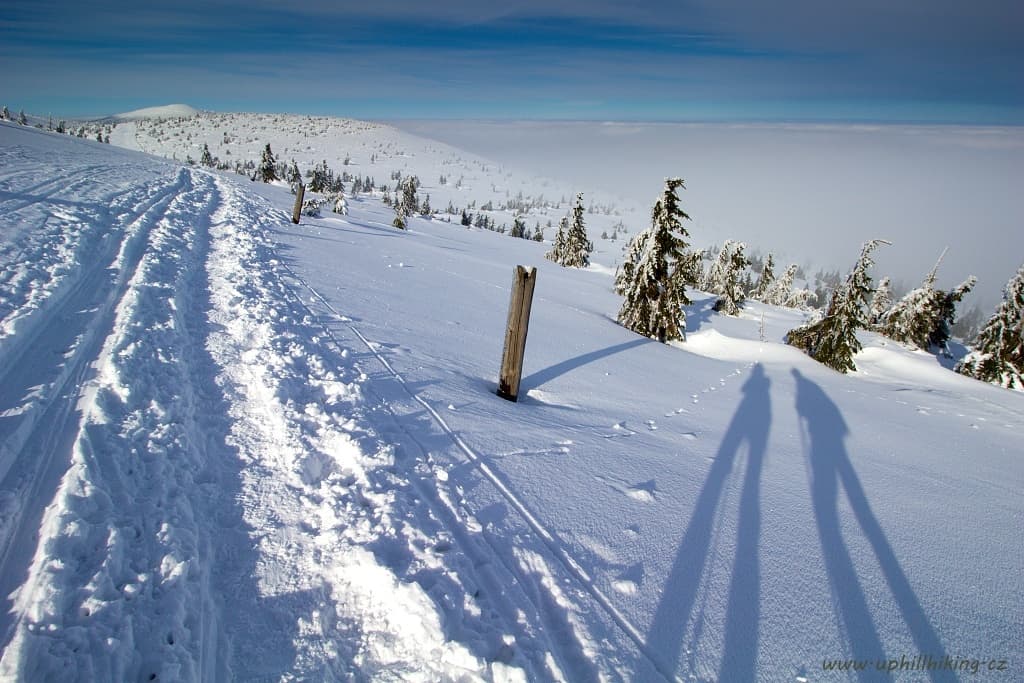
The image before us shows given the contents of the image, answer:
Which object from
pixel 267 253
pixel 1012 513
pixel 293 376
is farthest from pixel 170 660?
pixel 267 253

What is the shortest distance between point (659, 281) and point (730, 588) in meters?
18.2

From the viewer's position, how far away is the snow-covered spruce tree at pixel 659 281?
1936cm

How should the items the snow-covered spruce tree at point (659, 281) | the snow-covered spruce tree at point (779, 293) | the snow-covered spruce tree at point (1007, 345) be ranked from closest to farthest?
the snow-covered spruce tree at point (659, 281), the snow-covered spruce tree at point (1007, 345), the snow-covered spruce tree at point (779, 293)

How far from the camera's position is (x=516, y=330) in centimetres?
615

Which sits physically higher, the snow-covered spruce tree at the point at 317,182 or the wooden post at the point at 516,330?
the snow-covered spruce tree at the point at 317,182

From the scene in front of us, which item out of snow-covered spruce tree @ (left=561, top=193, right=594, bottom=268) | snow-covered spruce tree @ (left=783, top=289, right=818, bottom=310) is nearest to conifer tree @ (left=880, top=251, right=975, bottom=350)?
snow-covered spruce tree @ (left=783, top=289, right=818, bottom=310)

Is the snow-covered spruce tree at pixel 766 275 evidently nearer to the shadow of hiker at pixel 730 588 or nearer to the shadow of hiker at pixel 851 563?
the shadow of hiker at pixel 851 563

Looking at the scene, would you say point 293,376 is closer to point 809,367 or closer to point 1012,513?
point 1012,513

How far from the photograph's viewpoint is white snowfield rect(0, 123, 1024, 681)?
8.11ft

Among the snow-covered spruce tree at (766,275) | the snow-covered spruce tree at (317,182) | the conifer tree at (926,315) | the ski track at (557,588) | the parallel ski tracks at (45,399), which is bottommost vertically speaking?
the ski track at (557,588)

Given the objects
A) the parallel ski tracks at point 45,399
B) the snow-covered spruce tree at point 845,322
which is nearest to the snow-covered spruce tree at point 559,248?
the snow-covered spruce tree at point 845,322

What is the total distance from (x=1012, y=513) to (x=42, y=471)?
10.1 metres

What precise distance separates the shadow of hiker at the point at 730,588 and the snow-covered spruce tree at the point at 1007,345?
31.4 m

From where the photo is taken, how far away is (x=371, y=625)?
8.42ft
